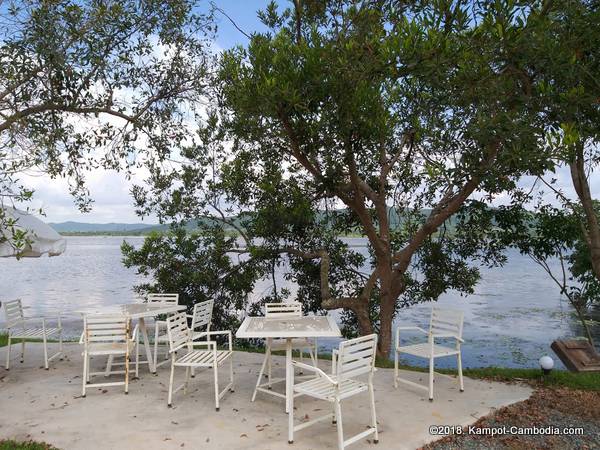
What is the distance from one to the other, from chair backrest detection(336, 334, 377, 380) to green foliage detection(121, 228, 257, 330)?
4.97 metres

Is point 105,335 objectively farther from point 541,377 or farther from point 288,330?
point 541,377

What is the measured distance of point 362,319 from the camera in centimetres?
763

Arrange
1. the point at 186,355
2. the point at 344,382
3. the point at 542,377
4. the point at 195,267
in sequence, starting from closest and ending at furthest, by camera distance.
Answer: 1. the point at 344,382
2. the point at 186,355
3. the point at 542,377
4. the point at 195,267

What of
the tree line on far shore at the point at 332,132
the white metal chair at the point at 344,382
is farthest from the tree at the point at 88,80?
the white metal chair at the point at 344,382

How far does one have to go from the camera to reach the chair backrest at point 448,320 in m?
5.16

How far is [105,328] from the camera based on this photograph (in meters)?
5.03

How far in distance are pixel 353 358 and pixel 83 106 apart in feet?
16.8

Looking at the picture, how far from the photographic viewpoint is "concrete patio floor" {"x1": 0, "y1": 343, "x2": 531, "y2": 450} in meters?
3.80

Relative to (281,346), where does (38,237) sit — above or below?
above

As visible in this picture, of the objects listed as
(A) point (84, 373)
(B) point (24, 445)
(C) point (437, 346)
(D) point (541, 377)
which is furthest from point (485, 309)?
(B) point (24, 445)

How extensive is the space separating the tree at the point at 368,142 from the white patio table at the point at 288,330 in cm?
171

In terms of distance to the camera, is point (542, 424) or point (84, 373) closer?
point (542, 424)

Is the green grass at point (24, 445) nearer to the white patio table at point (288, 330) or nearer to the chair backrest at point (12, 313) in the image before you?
the white patio table at point (288, 330)

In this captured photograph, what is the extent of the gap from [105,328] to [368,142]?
368 centimetres
